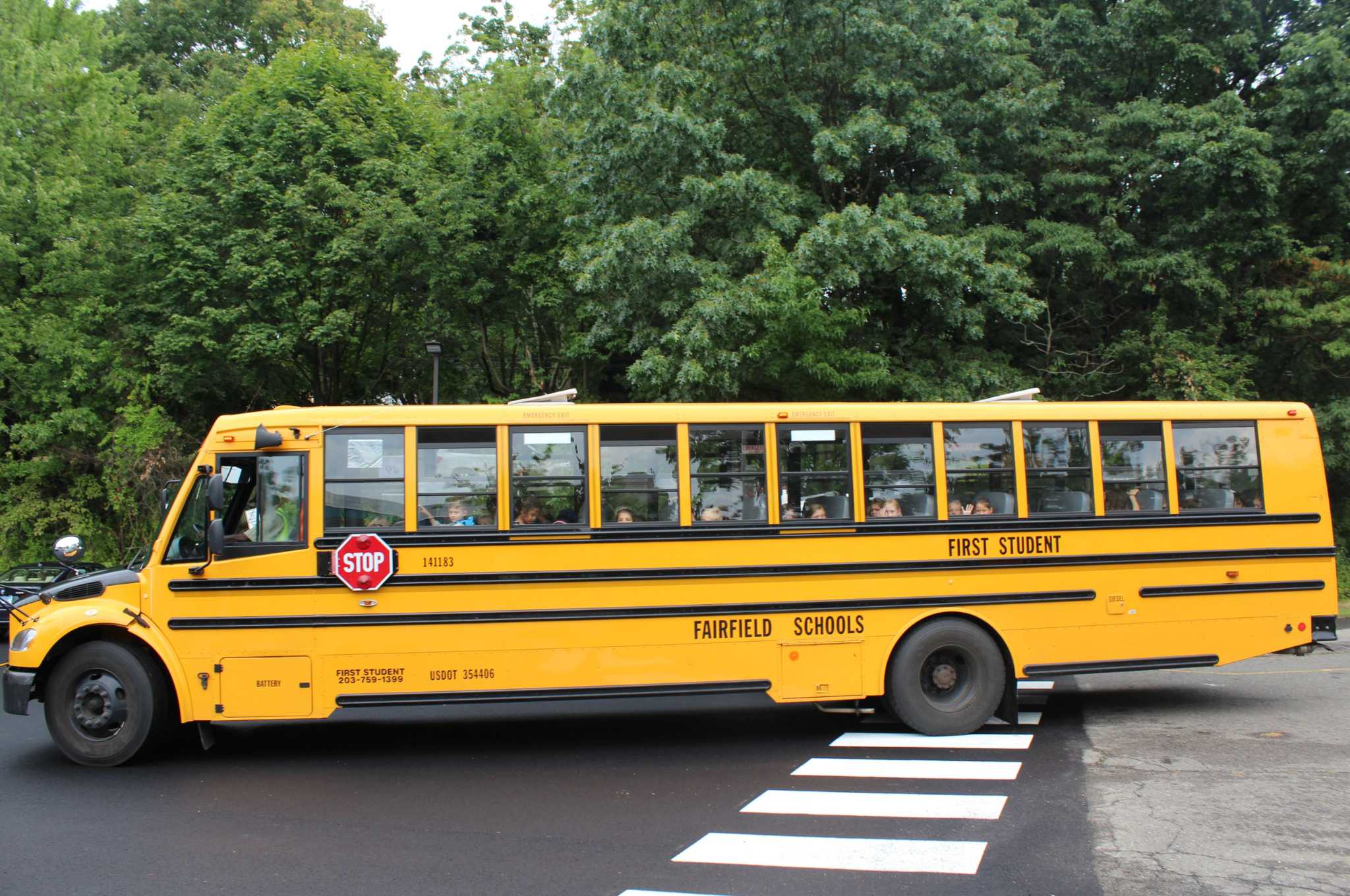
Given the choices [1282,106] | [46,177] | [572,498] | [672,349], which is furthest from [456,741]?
[46,177]

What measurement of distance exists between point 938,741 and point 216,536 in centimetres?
640

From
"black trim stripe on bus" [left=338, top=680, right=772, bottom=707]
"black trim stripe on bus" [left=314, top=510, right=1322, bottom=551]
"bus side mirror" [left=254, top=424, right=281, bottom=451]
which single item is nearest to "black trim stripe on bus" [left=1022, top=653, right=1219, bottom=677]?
"black trim stripe on bus" [left=314, top=510, right=1322, bottom=551]

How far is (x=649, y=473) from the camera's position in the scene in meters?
8.78

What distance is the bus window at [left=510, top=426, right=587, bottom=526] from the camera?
8648 millimetres

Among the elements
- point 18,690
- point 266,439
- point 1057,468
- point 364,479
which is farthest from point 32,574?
point 1057,468

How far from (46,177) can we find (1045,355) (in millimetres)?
24784

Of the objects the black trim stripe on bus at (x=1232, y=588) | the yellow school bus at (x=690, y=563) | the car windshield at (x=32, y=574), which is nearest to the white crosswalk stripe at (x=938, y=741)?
the yellow school bus at (x=690, y=563)

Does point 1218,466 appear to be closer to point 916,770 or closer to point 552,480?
point 916,770

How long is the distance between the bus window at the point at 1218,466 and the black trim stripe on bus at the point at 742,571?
0.48 m

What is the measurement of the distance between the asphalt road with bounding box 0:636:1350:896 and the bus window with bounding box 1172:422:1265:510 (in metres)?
2.10

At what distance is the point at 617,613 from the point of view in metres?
8.62

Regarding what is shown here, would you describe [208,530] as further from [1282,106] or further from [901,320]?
[1282,106]

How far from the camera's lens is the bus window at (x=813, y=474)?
900 cm

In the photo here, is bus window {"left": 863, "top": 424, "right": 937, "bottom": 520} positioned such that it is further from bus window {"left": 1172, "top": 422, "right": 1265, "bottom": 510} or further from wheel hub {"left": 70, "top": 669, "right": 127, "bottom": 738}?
wheel hub {"left": 70, "top": 669, "right": 127, "bottom": 738}
